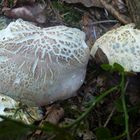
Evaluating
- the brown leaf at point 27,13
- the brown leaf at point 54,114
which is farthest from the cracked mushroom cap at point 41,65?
the brown leaf at point 27,13

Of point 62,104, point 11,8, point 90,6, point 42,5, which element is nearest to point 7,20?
point 11,8

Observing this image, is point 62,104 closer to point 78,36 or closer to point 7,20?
point 78,36

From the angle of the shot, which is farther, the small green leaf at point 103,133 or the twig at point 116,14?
the twig at point 116,14

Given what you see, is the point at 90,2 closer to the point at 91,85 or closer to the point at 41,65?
the point at 91,85

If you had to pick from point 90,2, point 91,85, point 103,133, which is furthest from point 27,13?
point 103,133

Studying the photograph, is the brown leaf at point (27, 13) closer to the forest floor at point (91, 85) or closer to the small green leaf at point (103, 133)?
the forest floor at point (91, 85)

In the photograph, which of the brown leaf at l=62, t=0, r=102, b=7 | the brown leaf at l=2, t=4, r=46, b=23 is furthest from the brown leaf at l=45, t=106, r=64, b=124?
the brown leaf at l=62, t=0, r=102, b=7
